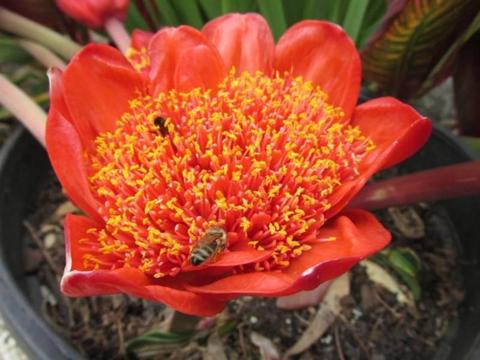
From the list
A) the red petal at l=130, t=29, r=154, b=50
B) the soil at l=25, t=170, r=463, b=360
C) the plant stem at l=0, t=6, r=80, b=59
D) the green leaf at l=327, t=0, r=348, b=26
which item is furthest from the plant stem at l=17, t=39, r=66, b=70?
the green leaf at l=327, t=0, r=348, b=26

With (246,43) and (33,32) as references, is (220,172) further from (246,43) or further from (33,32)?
(33,32)

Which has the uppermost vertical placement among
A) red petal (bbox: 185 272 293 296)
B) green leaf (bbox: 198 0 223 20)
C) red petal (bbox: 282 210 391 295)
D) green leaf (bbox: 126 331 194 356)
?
green leaf (bbox: 198 0 223 20)

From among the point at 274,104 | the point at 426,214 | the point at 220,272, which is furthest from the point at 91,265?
the point at 426,214

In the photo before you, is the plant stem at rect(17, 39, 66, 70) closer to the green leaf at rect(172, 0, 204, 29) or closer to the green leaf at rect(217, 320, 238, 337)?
the green leaf at rect(172, 0, 204, 29)

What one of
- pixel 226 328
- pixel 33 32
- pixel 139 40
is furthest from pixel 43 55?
pixel 226 328

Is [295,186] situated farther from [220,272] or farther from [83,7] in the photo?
[83,7]

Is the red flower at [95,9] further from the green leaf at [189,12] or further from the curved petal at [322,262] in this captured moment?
the curved petal at [322,262]
